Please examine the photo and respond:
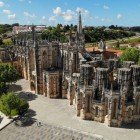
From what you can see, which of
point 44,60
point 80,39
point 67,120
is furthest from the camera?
point 80,39

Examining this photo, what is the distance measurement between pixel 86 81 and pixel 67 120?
840 centimetres

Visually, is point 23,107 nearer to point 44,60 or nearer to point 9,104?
point 9,104

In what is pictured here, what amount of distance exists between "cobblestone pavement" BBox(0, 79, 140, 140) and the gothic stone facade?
5.02 feet

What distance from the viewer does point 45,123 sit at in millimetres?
46031

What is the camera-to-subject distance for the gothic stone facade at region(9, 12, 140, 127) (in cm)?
4531

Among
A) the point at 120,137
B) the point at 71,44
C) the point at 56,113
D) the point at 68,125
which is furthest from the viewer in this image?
the point at 71,44

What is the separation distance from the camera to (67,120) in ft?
156

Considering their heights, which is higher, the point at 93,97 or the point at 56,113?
the point at 93,97

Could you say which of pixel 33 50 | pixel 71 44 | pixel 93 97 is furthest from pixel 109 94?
pixel 33 50

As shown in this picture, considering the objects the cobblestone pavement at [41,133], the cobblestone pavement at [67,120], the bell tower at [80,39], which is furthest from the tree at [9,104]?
the bell tower at [80,39]

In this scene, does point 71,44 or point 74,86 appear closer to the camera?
point 74,86

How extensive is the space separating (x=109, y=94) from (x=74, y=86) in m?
10.7

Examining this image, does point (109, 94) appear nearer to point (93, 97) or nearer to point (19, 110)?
point (93, 97)

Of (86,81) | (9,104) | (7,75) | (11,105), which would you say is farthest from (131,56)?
(9,104)
